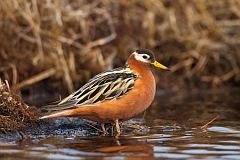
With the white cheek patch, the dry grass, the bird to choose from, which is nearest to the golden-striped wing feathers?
the bird

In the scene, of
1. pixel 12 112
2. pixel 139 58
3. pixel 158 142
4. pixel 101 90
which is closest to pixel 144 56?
pixel 139 58

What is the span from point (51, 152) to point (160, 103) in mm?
4932

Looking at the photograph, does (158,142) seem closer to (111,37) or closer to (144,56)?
(144,56)

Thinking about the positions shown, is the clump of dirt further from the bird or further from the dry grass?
the dry grass

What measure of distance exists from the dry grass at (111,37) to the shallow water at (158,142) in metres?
2.17

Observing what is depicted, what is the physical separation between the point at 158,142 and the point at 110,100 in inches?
36.7

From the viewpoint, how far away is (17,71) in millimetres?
11086

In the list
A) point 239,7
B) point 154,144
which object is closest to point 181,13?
point 239,7

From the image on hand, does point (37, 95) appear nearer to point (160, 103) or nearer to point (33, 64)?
point (33, 64)

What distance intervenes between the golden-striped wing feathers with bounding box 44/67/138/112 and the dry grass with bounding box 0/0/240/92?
131 inches

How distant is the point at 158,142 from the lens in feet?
23.1

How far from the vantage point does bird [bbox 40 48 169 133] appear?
7.52 meters

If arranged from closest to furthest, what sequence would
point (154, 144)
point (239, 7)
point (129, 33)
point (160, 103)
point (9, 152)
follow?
point (9, 152) < point (154, 144) < point (160, 103) < point (129, 33) < point (239, 7)

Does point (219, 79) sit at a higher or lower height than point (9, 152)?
higher
